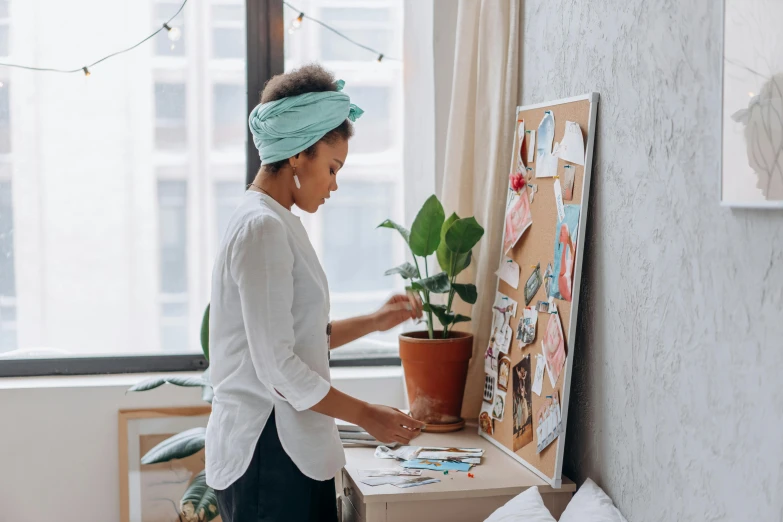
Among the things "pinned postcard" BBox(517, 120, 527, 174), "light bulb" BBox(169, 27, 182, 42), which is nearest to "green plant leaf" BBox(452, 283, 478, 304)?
"pinned postcard" BBox(517, 120, 527, 174)

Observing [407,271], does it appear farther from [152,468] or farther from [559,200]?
[152,468]

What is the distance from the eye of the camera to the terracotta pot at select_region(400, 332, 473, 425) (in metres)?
2.22

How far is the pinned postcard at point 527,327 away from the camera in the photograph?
1974 mm

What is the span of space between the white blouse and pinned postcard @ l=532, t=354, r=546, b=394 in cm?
48

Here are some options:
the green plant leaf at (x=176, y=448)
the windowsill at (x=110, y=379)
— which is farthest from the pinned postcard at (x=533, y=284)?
the green plant leaf at (x=176, y=448)

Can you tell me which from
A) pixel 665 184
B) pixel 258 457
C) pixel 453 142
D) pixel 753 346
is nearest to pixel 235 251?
pixel 258 457

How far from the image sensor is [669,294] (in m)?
1.48

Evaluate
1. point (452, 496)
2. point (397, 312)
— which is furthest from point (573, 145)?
point (452, 496)

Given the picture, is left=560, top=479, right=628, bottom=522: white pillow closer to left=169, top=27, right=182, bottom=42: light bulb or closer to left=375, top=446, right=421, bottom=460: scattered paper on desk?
left=375, top=446, right=421, bottom=460: scattered paper on desk

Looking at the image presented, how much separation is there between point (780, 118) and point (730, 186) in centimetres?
16

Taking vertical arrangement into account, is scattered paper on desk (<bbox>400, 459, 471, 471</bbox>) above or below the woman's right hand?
below

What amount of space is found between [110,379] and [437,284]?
4.02ft

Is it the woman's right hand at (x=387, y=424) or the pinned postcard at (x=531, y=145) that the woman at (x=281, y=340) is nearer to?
the woman's right hand at (x=387, y=424)

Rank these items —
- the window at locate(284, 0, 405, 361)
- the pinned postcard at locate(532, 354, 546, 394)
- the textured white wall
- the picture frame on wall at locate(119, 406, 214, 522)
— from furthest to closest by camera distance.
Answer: the window at locate(284, 0, 405, 361) < the picture frame on wall at locate(119, 406, 214, 522) < the pinned postcard at locate(532, 354, 546, 394) < the textured white wall
